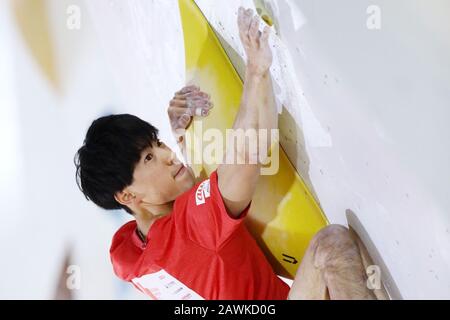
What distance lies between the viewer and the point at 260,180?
1.22 metres

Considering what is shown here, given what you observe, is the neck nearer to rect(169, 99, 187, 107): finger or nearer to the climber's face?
the climber's face

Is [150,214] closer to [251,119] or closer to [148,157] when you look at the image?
[148,157]

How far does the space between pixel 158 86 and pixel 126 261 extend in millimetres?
470

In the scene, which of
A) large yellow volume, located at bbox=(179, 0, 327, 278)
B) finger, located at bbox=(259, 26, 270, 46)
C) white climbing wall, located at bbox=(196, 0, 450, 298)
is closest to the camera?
white climbing wall, located at bbox=(196, 0, 450, 298)

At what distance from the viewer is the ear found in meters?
1.24

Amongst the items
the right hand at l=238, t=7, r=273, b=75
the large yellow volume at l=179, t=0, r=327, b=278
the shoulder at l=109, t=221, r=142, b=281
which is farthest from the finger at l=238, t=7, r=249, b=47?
the shoulder at l=109, t=221, r=142, b=281

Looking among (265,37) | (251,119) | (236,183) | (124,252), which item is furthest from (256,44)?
(124,252)

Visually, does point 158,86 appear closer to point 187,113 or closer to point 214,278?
point 187,113

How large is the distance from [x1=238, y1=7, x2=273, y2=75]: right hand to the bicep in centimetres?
18

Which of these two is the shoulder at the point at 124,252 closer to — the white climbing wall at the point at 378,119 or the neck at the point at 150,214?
the neck at the point at 150,214

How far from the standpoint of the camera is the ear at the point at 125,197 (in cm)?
124

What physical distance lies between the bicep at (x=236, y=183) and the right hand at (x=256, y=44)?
0.18 metres

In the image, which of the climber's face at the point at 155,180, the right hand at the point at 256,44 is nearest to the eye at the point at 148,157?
the climber's face at the point at 155,180

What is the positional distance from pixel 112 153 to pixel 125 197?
0.11m
